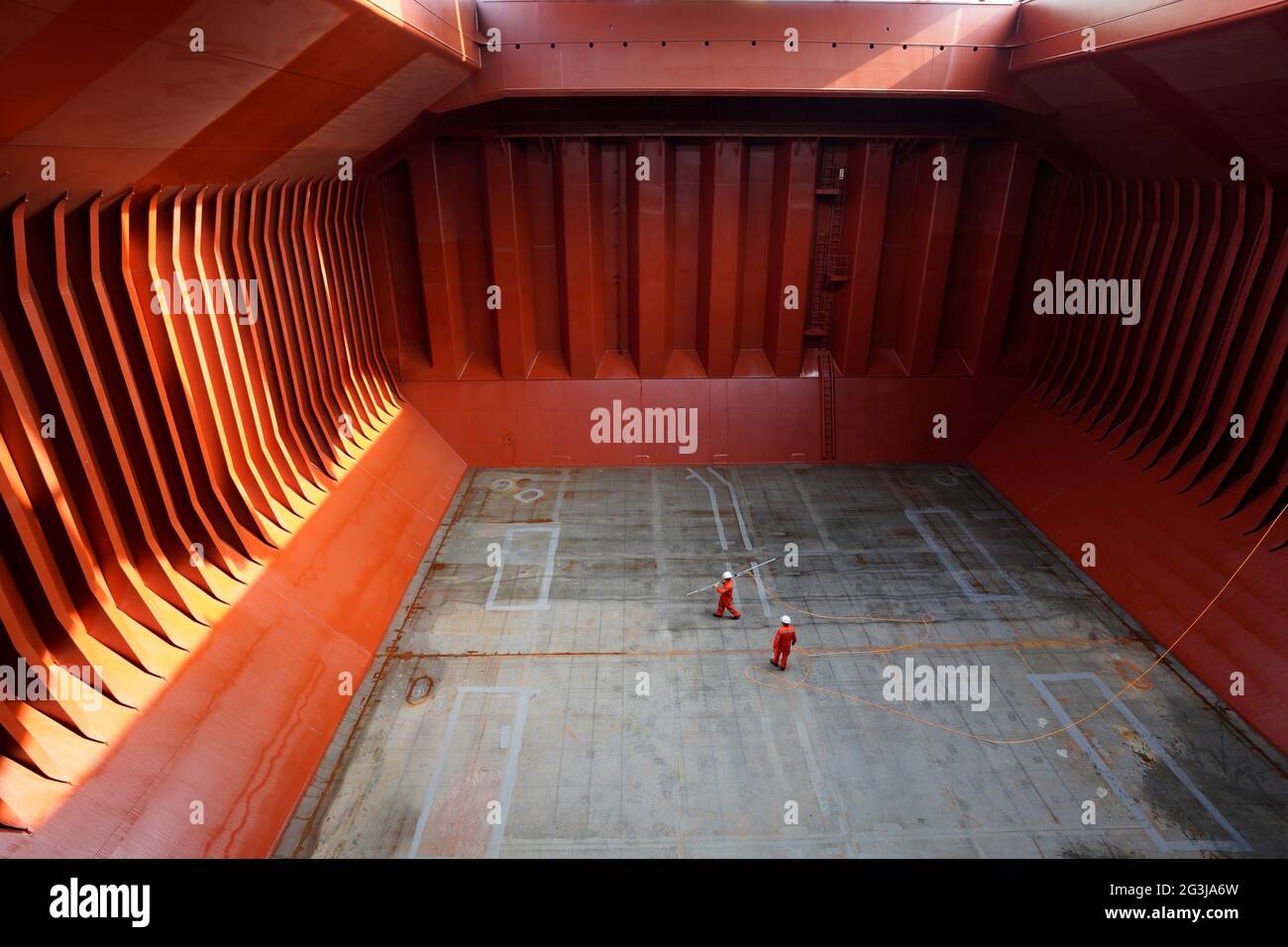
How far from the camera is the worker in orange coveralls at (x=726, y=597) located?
33.8ft

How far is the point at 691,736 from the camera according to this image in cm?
854

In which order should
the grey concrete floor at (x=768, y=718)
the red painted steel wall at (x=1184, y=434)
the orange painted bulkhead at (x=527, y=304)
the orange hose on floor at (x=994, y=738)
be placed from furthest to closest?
the red painted steel wall at (x=1184, y=434) < the orange hose on floor at (x=994, y=738) < the grey concrete floor at (x=768, y=718) < the orange painted bulkhead at (x=527, y=304)

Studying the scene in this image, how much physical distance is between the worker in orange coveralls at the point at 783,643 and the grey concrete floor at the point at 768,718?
201 mm

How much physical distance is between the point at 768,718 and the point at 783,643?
97 cm

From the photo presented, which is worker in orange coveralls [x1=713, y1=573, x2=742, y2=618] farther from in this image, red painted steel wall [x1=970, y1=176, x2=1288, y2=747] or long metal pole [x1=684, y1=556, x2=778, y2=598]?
red painted steel wall [x1=970, y1=176, x2=1288, y2=747]

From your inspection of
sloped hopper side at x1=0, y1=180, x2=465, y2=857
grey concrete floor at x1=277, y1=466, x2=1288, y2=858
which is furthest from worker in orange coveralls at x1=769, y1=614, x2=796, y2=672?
sloped hopper side at x1=0, y1=180, x2=465, y2=857

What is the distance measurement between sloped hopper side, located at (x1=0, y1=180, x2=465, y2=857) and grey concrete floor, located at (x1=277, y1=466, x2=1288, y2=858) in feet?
2.91

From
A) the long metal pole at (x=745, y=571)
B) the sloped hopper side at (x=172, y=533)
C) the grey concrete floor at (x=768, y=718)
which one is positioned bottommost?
the grey concrete floor at (x=768, y=718)

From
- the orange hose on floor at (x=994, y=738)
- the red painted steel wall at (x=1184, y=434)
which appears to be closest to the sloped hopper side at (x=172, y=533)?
the orange hose on floor at (x=994, y=738)

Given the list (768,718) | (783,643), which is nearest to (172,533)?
(768,718)

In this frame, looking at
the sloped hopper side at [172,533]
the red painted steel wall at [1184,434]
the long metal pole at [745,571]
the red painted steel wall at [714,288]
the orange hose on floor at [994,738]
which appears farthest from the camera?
the red painted steel wall at [714,288]

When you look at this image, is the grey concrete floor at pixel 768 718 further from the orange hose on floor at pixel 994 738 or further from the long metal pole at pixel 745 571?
the long metal pole at pixel 745 571

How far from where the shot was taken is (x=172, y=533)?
8281 mm

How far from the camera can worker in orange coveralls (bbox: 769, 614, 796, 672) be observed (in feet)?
30.4
